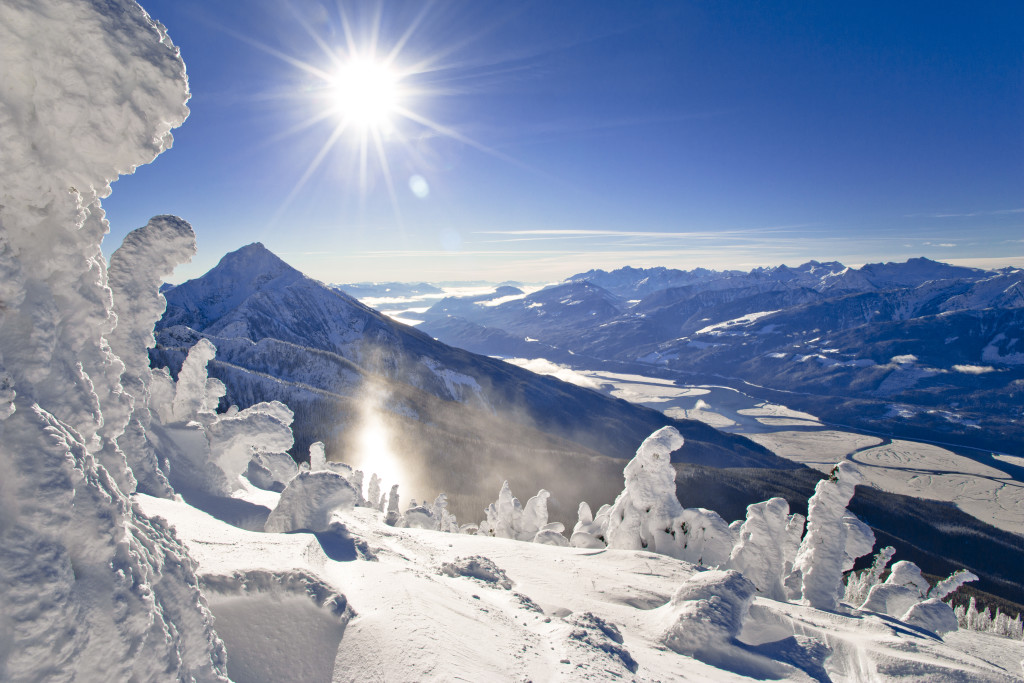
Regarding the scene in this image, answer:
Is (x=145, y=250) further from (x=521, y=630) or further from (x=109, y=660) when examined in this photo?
(x=521, y=630)

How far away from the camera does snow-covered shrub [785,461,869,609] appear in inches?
859

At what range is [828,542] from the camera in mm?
22406

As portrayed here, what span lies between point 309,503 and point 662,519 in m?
19.1

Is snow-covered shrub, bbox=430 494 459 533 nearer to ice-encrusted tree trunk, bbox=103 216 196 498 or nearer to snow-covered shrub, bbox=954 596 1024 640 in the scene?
ice-encrusted tree trunk, bbox=103 216 196 498

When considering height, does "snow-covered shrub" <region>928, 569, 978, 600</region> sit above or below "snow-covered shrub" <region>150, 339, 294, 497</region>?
below

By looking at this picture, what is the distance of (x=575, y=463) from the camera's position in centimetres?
9381

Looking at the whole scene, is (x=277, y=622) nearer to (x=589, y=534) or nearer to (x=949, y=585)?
(x=589, y=534)

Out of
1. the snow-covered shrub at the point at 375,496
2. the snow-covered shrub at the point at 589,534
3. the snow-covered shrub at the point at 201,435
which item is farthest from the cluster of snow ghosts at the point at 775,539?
the snow-covered shrub at the point at 375,496

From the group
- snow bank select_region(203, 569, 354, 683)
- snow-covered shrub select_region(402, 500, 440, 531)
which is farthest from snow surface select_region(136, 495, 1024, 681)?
snow-covered shrub select_region(402, 500, 440, 531)

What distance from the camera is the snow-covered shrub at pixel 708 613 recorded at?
13.5m

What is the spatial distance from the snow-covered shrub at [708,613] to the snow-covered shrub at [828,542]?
32.6 feet

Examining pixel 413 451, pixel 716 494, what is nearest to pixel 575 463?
pixel 716 494

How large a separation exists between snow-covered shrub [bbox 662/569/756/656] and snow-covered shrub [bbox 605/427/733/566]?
10.1m

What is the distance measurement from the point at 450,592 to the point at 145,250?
1398cm
